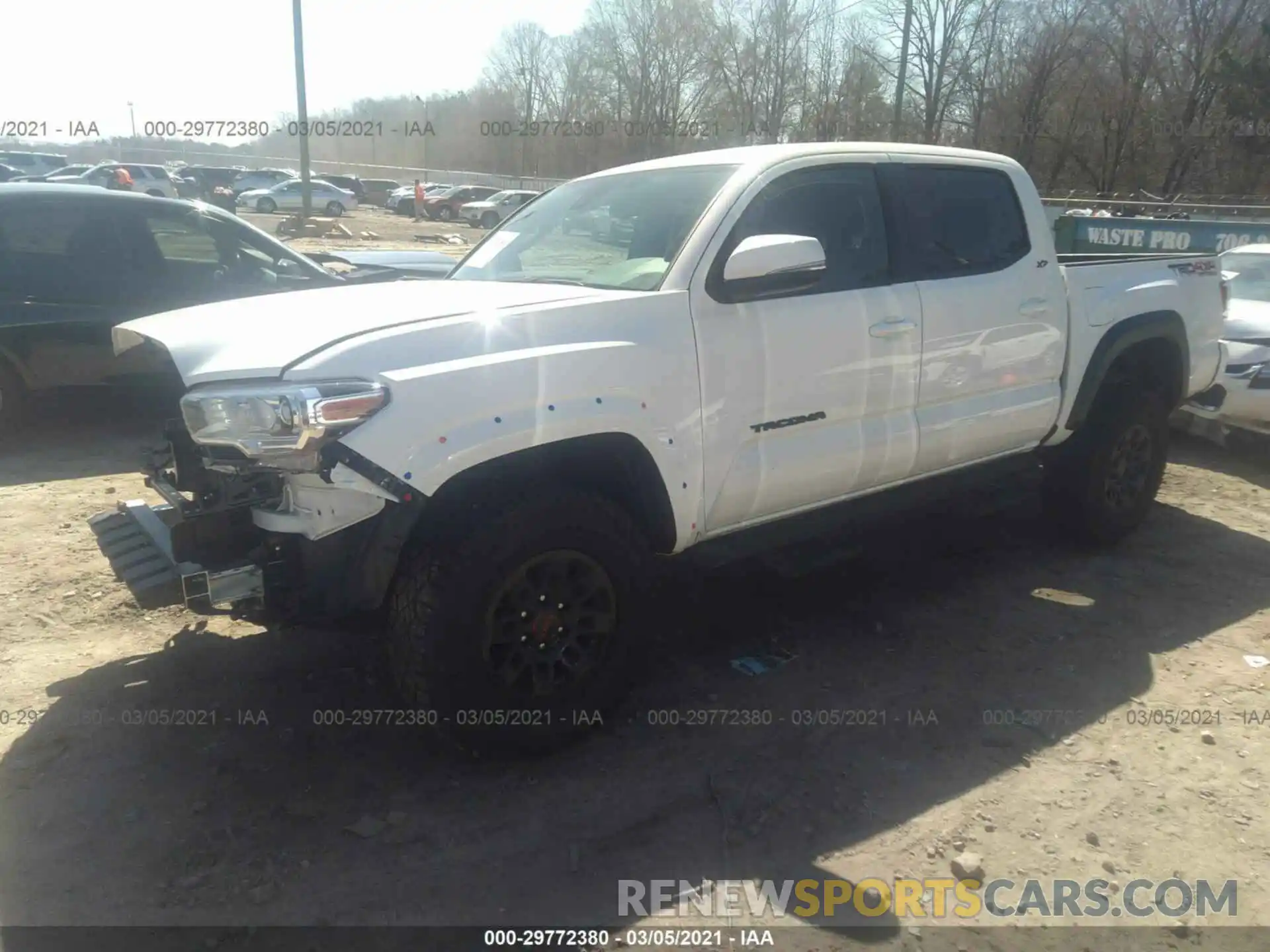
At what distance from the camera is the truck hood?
2.92 metres

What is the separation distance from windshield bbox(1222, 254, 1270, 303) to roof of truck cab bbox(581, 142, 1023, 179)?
4905 millimetres

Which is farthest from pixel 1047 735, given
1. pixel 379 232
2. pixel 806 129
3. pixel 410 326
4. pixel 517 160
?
pixel 517 160

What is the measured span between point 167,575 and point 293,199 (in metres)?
41.7

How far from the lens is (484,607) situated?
9.84 feet

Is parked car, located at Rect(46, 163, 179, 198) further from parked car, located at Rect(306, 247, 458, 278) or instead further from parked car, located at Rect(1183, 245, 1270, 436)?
parked car, located at Rect(1183, 245, 1270, 436)

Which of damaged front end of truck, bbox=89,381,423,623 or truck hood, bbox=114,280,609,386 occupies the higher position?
truck hood, bbox=114,280,609,386

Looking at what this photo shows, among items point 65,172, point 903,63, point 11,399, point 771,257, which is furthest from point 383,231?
point 771,257

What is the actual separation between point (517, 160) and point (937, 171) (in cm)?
6849

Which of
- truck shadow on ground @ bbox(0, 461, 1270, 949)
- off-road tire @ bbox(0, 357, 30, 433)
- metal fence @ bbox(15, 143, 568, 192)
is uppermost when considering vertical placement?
metal fence @ bbox(15, 143, 568, 192)

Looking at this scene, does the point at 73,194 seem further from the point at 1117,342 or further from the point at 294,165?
the point at 294,165

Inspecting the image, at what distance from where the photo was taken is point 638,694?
3.85 meters

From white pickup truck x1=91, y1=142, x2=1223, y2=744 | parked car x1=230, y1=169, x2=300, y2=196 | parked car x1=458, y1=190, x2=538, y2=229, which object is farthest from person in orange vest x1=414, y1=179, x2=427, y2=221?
white pickup truck x1=91, y1=142, x2=1223, y2=744

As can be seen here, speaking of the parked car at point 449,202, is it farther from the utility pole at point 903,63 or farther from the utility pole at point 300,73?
the utility pole at point 903,63

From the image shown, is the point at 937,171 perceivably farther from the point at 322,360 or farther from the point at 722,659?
the point at 322,360
